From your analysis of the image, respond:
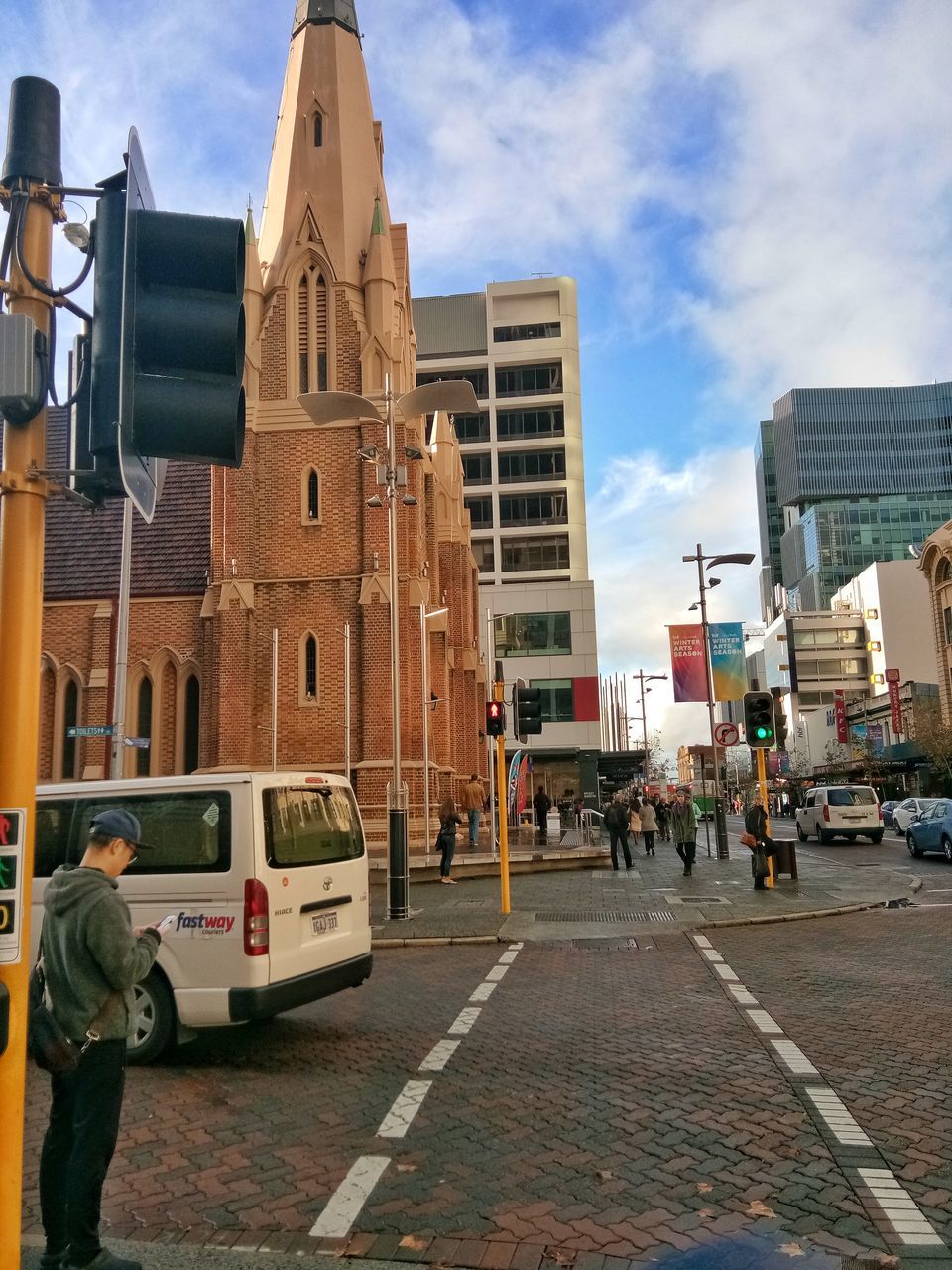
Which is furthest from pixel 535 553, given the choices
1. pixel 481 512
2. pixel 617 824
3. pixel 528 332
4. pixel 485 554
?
pixel 617 824

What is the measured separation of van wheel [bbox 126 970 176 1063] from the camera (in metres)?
6.88

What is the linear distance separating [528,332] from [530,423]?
6.85m

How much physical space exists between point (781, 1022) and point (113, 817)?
5766 mm

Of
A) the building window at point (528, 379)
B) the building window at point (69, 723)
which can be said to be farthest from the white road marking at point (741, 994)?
the building window at point (528, 379)

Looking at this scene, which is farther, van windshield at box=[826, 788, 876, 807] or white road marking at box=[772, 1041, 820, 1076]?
van windshield at box=[826, 788, 876, 807]

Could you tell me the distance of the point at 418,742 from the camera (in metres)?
27.8

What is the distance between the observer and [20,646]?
322 cm

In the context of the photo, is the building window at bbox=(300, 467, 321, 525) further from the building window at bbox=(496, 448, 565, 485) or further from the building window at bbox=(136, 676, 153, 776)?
the building window at bbox=(496, 448, 565, 485)

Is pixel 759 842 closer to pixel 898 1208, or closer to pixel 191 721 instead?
pixel 898 1208

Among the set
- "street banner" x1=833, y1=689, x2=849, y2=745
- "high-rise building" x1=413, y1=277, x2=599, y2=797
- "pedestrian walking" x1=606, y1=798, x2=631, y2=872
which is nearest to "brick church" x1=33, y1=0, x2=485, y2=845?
"pedestrian walking" x1=606, y1=798, x2=631, y2=872

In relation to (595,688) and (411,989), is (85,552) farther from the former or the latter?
(595,688)

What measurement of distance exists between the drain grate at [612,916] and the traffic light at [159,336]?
39.6ft

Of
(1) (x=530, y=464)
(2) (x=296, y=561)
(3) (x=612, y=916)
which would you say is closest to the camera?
(3) (x=612, y=916)

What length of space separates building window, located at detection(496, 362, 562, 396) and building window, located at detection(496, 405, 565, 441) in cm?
148
